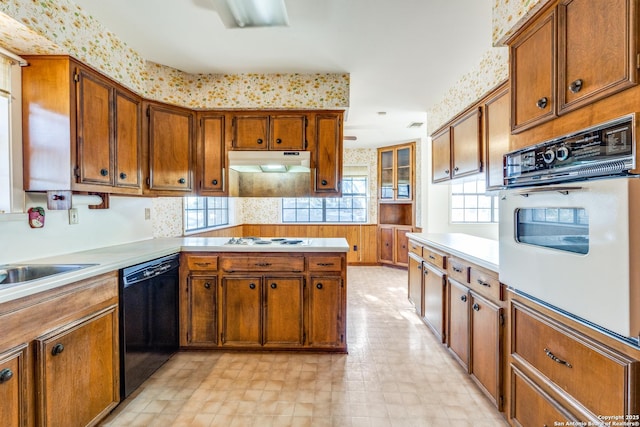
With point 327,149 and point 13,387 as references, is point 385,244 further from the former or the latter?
point 13,387

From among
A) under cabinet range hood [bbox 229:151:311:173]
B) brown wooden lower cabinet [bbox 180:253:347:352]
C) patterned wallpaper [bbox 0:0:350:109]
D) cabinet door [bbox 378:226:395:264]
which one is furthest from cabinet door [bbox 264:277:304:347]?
cabinet door [bbox 378:226:395:264]

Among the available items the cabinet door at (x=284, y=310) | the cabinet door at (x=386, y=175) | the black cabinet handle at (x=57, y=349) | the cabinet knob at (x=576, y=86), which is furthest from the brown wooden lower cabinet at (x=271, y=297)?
the cabinet door at (x=386, y=175)

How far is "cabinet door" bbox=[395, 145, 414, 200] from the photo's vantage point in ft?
19.4

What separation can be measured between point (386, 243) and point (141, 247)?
15.4 ft

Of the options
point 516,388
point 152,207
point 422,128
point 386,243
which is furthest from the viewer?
point 386,243

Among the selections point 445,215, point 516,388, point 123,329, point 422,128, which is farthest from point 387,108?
point 123,329

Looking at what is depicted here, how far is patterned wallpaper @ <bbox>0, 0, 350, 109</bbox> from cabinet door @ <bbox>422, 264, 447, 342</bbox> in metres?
1.85

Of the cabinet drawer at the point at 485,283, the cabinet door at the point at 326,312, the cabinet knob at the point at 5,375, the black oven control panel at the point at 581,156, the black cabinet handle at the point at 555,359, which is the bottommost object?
the cabinet door at the point at 326,312

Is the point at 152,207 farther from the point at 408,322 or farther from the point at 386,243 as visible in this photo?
the point at 386,243

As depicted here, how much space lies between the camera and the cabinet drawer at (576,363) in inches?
38.8

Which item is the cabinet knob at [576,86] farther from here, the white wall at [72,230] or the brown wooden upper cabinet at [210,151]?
the white wall at [72,230]

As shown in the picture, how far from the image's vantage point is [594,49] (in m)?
1.08

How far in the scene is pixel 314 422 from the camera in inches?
70.5

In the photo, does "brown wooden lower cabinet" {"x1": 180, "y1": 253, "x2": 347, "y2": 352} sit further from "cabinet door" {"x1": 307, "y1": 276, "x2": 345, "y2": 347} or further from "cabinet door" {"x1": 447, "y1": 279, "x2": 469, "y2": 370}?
"cabinet door" {"x1": 447, "y1": 279, "x2": 469, "y2": 370}
